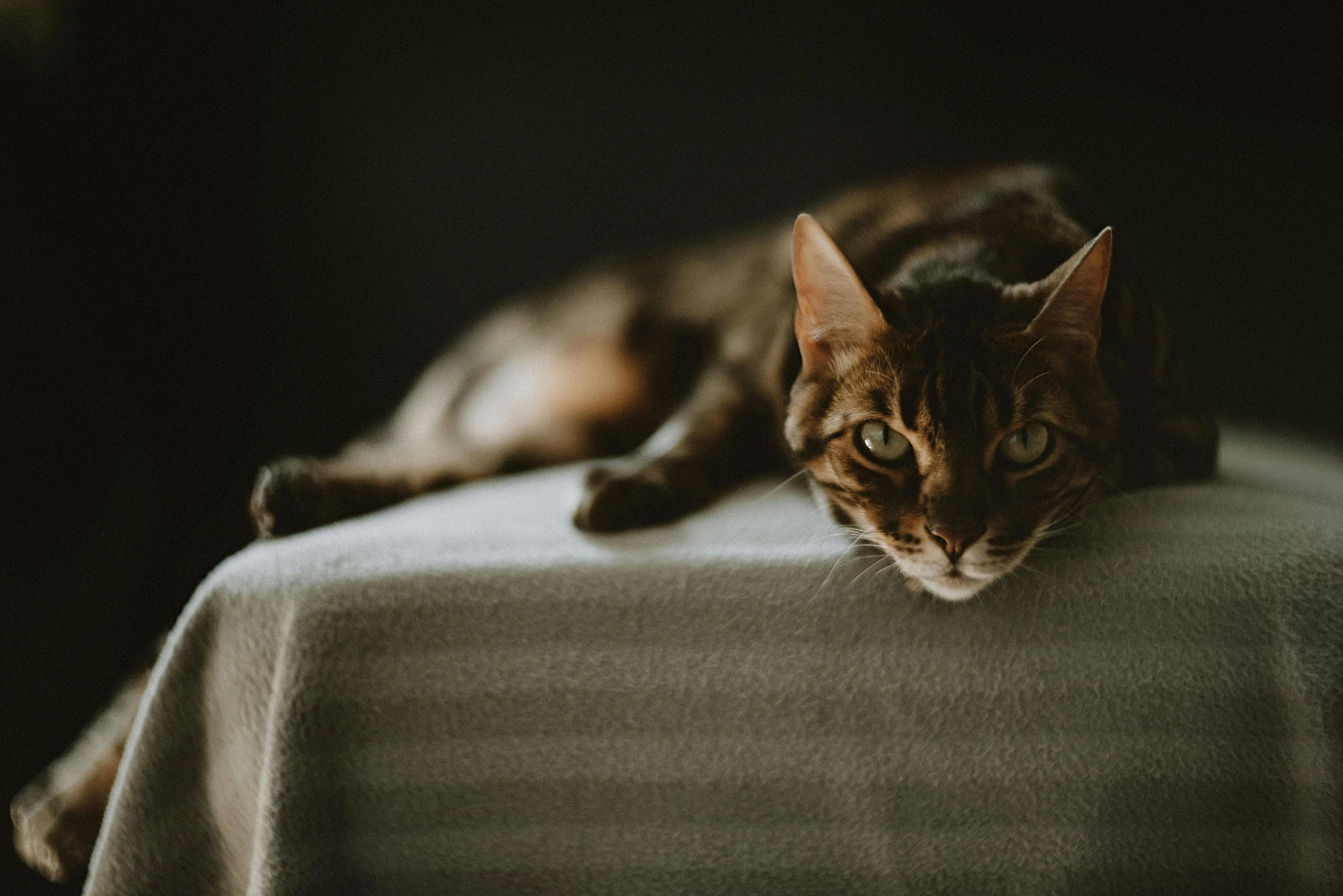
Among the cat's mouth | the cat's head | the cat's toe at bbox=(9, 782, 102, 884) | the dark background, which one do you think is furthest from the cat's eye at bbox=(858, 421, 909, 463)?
the dark background

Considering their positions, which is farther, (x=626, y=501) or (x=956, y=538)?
(x=626, y=501)

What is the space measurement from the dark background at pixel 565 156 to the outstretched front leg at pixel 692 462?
0.60 meters

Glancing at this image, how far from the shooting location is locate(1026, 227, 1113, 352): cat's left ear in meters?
0.67

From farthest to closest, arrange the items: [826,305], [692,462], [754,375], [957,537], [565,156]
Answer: [565,156] < [754,375] < [692,462] < [826,305] < [957,537]

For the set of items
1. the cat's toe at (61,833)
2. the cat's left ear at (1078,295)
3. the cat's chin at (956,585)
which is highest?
the cat's left ear at (1078,295)

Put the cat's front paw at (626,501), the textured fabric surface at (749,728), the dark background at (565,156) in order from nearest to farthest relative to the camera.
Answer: the textured fabric surface at (749,728), the cat's front paw at (626,501), the dark background at (565,156)

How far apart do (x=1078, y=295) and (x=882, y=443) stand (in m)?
0.20

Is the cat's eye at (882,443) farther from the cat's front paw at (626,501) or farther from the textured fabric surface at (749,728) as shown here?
the cat's front paw at (626,501)

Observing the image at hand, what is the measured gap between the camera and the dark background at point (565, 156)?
1328 mm

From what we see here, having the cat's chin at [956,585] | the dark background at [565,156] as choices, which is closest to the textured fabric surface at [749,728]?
the cat's chin at [956,585]

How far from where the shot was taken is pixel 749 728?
67 cm

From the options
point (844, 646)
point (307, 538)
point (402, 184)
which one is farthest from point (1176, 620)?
point (402, 184)

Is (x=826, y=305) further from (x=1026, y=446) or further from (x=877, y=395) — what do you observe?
(x=1026, y=446)

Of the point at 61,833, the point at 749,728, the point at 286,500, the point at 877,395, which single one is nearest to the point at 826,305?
the point at 877,395
